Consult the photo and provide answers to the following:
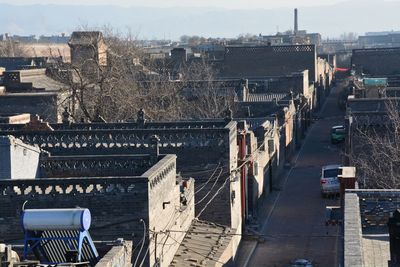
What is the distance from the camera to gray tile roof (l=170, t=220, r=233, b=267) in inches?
866

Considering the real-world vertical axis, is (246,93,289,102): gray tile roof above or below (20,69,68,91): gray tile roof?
below

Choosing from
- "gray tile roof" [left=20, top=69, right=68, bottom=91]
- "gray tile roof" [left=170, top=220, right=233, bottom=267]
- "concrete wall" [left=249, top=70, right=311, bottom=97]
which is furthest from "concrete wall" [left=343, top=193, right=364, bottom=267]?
"concrete wall" [left=249, top=70, right=311, bottom=97]

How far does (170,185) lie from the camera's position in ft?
72.4

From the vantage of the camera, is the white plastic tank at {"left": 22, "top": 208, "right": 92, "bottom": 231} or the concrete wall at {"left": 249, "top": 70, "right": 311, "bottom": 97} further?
the concrete wall at {"left": 249, "top": 70, "right": 311, "bottom": 97}

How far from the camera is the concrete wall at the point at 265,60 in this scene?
74.7 metres

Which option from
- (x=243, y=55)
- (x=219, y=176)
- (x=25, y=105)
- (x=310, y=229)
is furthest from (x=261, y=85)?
(x=219, y=176)

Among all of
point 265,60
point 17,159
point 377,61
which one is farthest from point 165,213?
point 377,61

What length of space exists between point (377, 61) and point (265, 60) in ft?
43.0

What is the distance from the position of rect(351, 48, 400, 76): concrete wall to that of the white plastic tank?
2654 inches

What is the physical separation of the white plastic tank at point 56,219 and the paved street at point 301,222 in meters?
14.8

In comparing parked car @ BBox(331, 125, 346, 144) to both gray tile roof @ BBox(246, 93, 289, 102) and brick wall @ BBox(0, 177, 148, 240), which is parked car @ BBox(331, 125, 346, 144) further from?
brick wall @ BBox(0, 177, 148, 240)

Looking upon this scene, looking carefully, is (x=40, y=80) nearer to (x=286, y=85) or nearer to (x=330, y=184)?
(x=286, y=85)

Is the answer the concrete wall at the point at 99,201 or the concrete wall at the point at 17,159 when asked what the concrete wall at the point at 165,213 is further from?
the concrete wall at the point at 17,159

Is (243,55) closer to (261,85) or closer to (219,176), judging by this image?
(261,85)
